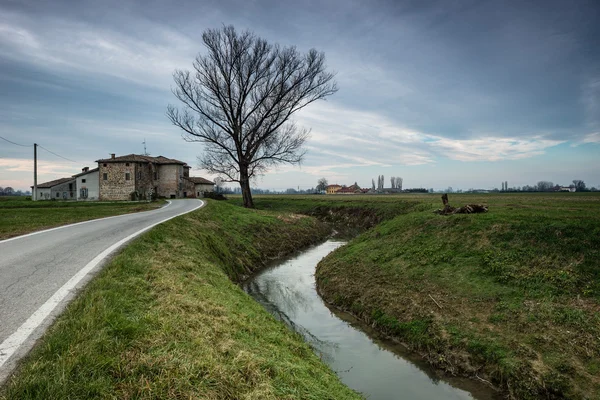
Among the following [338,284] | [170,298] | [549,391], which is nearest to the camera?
[170,298]

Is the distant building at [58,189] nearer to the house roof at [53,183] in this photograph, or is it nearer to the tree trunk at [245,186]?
the house roof at [53,183]

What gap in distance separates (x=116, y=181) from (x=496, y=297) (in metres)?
56.0

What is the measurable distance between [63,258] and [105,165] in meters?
52.2

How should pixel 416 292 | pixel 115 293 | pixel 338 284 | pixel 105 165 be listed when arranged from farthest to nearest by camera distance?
pixel 105 165 → pixel 338 284 → pixel 416 292 → pixel 115 293

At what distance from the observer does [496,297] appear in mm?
10453

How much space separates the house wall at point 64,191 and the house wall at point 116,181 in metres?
18.4

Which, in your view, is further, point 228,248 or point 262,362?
point 228,248

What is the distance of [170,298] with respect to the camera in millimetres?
6484

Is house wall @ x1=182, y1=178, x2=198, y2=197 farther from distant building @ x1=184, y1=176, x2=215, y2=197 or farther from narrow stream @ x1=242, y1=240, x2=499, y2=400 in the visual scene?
narrow stream @ x1=242, y1=240, x2=499, y2=400

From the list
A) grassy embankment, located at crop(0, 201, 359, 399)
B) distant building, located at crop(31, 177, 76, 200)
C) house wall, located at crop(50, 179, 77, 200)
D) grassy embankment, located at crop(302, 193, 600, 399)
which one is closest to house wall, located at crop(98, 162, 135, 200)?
distant building, located at crop(31, 177, 76, 200)

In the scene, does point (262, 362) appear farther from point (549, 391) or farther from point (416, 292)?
point (416, 292)

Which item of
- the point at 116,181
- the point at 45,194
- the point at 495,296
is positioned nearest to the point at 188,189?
the point at 116,181

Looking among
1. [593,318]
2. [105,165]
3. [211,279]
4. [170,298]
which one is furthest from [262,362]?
[105,165]

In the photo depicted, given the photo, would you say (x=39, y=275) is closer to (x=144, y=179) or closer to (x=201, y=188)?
(x=144, y=179)
